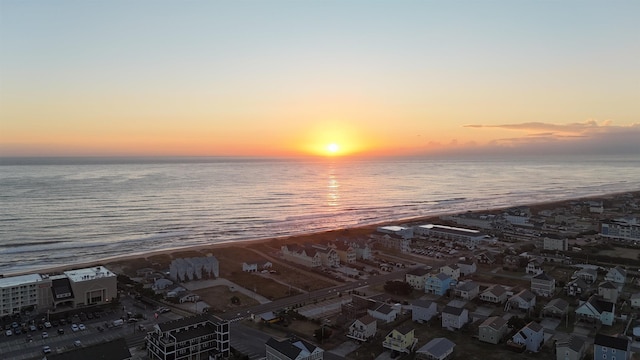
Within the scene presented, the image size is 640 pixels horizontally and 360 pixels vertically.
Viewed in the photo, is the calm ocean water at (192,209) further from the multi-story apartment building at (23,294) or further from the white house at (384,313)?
the white house at (384,313)

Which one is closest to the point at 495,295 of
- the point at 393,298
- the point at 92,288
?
the point at 393,298

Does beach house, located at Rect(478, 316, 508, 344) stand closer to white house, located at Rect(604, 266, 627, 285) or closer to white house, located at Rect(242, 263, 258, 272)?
white house, located at Rect(604, 266, 627, 285)

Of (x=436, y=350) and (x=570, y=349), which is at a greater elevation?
(x=570, y=349)

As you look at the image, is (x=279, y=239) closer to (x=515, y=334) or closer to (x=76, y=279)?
(x=76, y=279)

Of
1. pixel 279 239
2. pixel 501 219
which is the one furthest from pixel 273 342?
pixel 501 219

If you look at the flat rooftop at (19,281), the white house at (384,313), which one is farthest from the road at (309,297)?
the flat rooftop at (19,281)

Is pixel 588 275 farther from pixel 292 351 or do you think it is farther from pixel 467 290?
pixel 292 351

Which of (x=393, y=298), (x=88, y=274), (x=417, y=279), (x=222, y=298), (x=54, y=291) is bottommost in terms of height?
(x=393, y=298)
